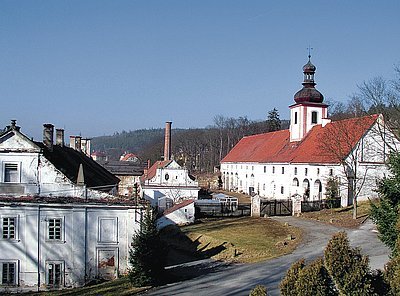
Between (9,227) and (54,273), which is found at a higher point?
(9,227)

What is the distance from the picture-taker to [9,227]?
83.7 ft

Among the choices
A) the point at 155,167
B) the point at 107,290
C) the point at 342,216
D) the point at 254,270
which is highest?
the point at 155,167

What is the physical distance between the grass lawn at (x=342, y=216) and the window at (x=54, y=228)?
18.9 metres

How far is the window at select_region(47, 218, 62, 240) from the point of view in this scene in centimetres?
2572

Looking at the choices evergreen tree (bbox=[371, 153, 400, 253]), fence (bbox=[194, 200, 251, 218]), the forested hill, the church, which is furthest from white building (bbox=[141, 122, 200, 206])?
the forested hill

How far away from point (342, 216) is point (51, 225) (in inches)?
847

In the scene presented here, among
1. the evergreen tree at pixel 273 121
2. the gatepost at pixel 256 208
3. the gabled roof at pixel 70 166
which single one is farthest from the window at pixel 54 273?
the evergreen tree at pixel 273 121

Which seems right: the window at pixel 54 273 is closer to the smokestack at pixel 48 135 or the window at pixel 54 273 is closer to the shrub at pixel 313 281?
the smokestack at pixel 48 135

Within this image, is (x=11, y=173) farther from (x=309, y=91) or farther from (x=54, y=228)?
(x=309, y=91)

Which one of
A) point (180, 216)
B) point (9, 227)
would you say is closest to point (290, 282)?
point (9, 227)

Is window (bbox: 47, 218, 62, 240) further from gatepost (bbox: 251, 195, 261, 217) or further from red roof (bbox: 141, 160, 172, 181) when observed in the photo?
red roof (bbox: 141, 160, 172, 181)

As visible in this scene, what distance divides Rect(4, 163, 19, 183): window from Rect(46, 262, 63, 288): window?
4.87m

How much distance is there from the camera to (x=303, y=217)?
3784 centimetres

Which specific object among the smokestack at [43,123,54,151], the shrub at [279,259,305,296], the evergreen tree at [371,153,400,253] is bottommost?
the shrub at [279,259,305,296]
